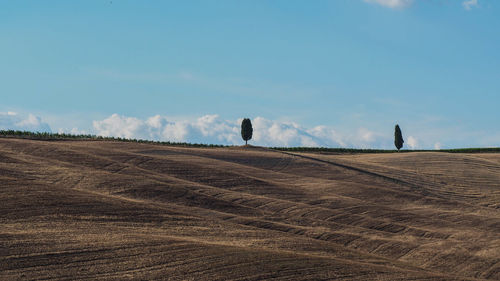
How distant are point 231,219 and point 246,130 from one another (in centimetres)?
4838

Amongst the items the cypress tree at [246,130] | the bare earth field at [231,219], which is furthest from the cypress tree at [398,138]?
the bare earth field at [231,219]

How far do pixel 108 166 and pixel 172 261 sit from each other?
2399cm

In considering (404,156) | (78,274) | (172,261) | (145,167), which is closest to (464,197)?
(404,156)

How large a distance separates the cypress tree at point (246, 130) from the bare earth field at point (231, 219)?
21854 millimetres

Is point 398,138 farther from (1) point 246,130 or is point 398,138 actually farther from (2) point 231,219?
(2) point 231,219

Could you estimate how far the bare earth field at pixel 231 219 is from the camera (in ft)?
74.0

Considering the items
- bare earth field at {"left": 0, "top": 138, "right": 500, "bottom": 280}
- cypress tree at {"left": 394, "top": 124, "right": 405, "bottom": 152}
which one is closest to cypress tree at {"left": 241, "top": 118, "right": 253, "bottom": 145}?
bare earth field at {"left": 0, "top": 138, "right": 500, "bottom": 280}

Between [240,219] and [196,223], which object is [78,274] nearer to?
[196,223]

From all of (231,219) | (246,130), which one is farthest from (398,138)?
(231,219)

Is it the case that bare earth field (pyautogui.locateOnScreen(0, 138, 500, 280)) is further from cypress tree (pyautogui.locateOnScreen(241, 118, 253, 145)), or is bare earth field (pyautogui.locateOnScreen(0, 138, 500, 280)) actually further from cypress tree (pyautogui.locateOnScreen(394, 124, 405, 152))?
cypress tree (pyautogui.locateOnScreen(394, 124, 405, 152))

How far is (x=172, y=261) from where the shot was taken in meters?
22.5

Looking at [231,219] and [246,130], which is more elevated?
[246,130]

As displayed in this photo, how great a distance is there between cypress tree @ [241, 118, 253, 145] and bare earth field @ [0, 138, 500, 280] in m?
21.9

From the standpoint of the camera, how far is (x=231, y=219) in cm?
3297
